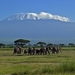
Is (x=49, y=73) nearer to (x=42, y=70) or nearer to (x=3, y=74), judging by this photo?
(x=42, y=70)

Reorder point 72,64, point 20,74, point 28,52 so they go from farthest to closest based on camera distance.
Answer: point 28,52 < point 72,64 < point 20,74

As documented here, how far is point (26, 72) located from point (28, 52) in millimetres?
32759

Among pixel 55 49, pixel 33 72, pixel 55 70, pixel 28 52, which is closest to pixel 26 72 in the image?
pixel 33 72

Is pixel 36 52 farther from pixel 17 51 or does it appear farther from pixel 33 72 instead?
pixel 33 72

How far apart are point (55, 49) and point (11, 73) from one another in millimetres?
36050

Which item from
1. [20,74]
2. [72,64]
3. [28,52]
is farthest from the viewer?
[28,52]

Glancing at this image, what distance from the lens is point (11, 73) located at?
26.2 metres

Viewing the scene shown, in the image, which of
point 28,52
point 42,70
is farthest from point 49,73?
point 28,52

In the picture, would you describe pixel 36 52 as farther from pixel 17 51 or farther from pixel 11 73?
pixel 11 73

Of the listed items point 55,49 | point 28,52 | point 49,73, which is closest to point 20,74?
point 49,73

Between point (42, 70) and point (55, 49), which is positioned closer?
point (42, 70)

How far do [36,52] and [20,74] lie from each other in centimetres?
3410

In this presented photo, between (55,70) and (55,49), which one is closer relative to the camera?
(55,70)

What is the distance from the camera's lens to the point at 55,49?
61.8 m
